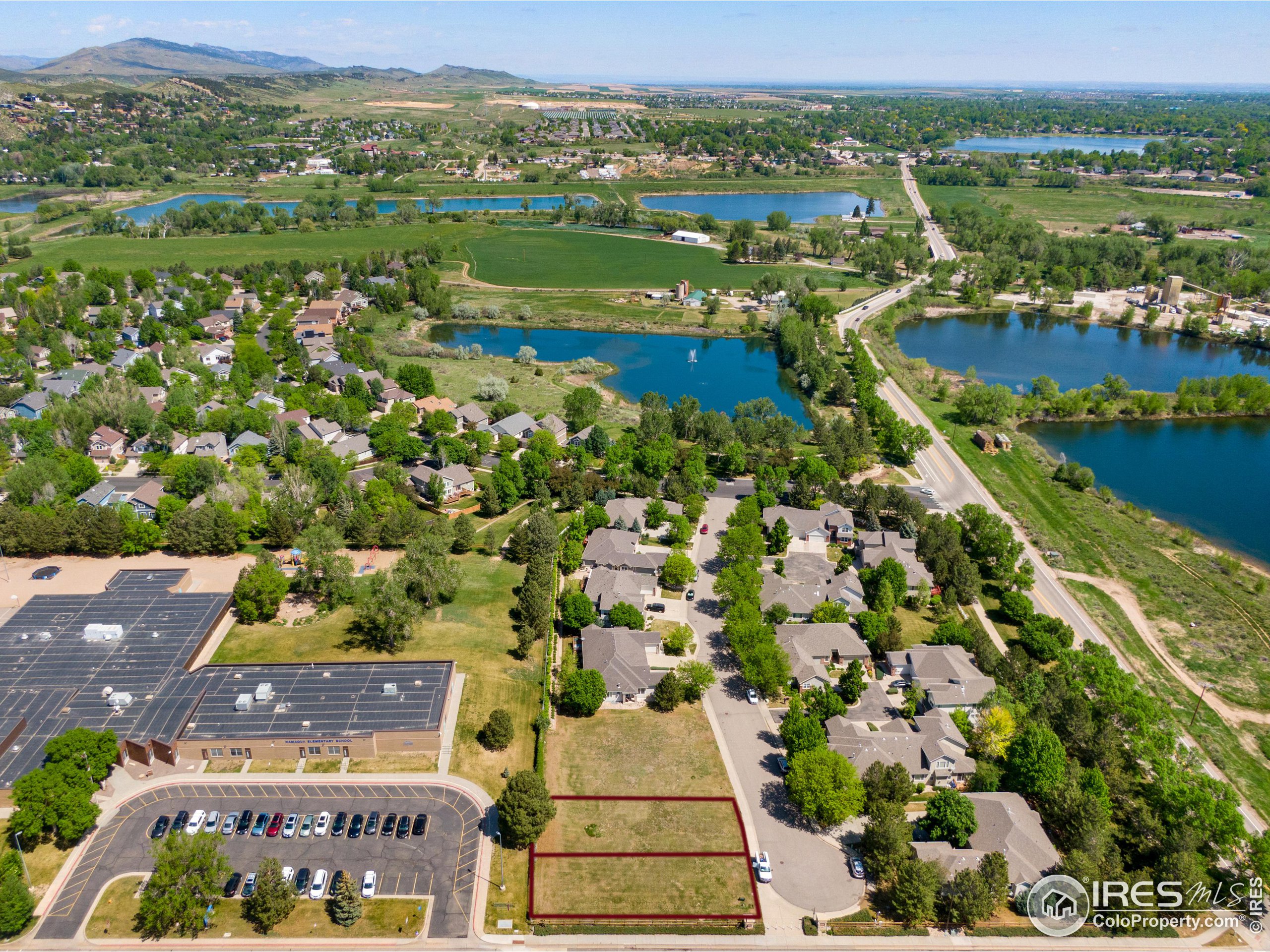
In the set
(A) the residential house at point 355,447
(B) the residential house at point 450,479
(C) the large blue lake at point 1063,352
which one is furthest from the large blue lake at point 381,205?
(B) the residential house at point 450,479

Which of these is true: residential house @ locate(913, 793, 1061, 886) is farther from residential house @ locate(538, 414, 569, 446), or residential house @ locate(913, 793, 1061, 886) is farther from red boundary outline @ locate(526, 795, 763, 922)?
residential house @ locate(538, 414, 569, 446)

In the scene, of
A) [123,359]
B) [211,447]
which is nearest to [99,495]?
[211,447]

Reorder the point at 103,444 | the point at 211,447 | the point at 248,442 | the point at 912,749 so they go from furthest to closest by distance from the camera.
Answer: the point at 248,442 < the point at 211,447 < the point at 103,444 < the point at 912,749

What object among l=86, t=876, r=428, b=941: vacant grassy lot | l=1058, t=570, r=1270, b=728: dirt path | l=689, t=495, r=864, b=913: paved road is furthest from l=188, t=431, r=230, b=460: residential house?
l=1058, t=570, r=1270, b=728: dirt path

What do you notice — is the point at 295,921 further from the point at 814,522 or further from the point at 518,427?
the point at 518,427

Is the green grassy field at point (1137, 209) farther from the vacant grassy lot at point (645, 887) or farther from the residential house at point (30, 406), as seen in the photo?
the residential house at point (30, 406)

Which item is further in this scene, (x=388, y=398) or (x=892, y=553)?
(x=388, y=398)

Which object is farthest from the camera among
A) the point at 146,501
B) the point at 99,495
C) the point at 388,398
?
the point at 388,398
